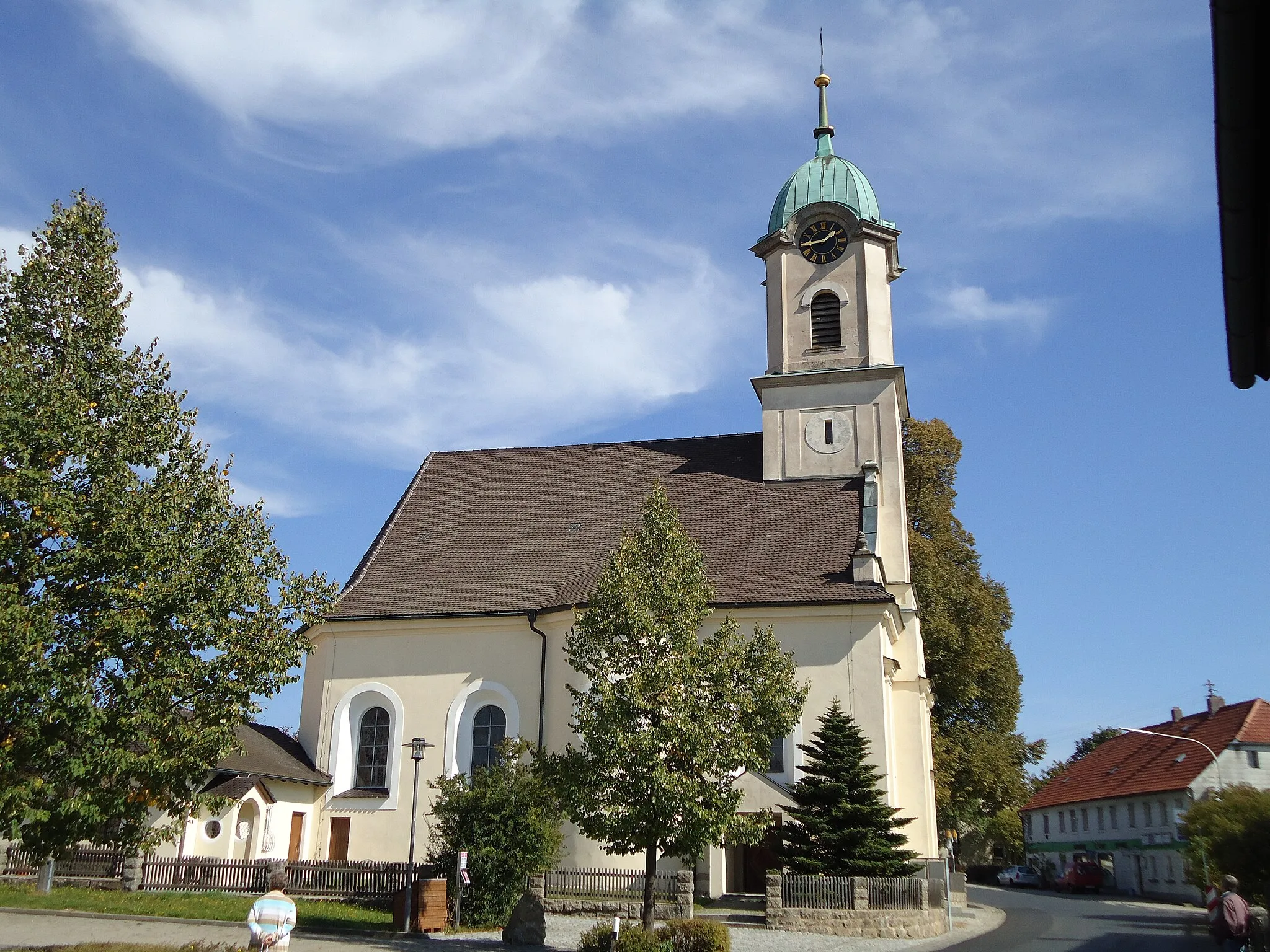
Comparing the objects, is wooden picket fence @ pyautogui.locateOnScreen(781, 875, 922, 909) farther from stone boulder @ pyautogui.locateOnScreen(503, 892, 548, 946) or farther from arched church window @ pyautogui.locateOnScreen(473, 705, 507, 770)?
arched church window @ pyautogui.locateOnScreen(473, 705, 507, 770)

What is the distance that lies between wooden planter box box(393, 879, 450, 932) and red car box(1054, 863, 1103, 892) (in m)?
34.2

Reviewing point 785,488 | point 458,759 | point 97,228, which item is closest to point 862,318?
point 785,488

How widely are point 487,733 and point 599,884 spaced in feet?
19.9

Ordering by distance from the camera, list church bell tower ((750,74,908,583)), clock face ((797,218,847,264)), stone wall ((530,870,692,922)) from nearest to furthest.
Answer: stone wall ((530,870,692,922)) → church bell tower ((750,74,908,583)) → clock face ((797,218,847,264))

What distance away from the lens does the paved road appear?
1977 cm

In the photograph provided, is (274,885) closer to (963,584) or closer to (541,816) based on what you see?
(541,816)

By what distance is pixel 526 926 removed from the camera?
57.1ft

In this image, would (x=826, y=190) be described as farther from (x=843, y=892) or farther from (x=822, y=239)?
(x=843, y=892)

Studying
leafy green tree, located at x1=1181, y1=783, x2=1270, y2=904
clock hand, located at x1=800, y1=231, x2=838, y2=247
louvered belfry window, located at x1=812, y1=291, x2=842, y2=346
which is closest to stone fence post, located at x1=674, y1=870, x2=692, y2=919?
leafy green tree, located at x1=1181, y1=783, x2=1270, y2=904

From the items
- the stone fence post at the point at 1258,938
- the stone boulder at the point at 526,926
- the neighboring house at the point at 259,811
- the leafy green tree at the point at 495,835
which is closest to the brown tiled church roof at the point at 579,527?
the neighboring house at the point at 259,811

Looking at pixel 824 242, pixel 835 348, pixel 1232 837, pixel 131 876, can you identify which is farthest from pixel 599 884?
pixel 824 242

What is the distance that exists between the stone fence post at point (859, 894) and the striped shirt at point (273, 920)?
1233 cm

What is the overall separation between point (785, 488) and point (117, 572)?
19933 mm

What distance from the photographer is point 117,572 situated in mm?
12555
